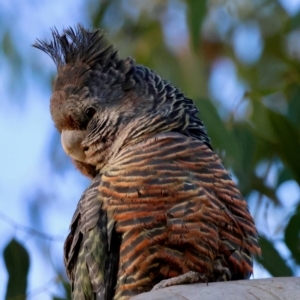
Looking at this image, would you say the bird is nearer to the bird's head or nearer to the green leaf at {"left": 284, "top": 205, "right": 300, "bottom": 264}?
the bird's head

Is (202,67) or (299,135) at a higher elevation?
(202,67)

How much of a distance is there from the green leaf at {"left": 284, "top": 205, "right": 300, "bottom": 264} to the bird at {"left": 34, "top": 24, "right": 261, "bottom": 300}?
72 centimetres

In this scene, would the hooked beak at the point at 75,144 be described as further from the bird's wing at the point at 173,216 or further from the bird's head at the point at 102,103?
the bird's wing at the point at 173,216

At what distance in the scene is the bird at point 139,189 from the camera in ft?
7.40

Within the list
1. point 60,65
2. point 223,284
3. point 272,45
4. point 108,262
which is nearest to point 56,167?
point 272,45

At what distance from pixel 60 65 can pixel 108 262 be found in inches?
38.3

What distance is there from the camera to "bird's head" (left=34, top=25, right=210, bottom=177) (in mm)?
2697

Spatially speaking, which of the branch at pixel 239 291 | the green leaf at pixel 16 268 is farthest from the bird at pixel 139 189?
the green leaf at pixel 16 268

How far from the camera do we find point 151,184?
2.34m

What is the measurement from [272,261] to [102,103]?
3.52ft

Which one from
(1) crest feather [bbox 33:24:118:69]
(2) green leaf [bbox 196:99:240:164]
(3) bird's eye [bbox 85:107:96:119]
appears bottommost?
(2) green leaf [bbox 196:99:240:164]

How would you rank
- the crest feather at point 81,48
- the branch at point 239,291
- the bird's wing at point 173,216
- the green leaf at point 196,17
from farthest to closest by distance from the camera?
the green leaf at point 196,17 → the crest feather at point 81,48 → the bird's wing at point 173,216 → the branch at point 239,291

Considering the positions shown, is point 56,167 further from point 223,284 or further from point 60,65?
point 223,284

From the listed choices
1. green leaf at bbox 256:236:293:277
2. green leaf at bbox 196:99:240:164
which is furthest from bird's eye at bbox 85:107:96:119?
green leaf at bbox 256:236:293:277
